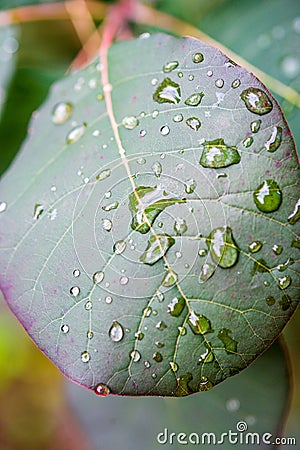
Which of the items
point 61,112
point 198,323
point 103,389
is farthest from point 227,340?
point 61,112

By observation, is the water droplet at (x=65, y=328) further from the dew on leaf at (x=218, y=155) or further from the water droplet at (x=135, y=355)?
the dew on leaf at (x=218, y=155)

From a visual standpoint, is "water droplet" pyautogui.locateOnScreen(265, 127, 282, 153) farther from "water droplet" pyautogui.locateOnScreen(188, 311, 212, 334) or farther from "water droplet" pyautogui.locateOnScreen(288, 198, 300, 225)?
"water droplet" pyautogui.locateOnScreen(188, 311, 212, 334)

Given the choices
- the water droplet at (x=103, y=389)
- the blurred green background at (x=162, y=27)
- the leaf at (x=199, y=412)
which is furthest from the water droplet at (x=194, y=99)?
the leaf at (x=199, y=412)

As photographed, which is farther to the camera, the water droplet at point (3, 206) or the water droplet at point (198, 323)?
the water droplet at point (3, 206)

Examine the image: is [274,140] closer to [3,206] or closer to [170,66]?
[170,66]

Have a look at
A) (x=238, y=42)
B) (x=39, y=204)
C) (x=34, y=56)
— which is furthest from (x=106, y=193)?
(x=34, y=56)

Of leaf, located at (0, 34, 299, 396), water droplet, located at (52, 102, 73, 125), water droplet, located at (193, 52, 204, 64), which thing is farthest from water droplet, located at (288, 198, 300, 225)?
water droplet, located at (52, 102, 73, 125)
